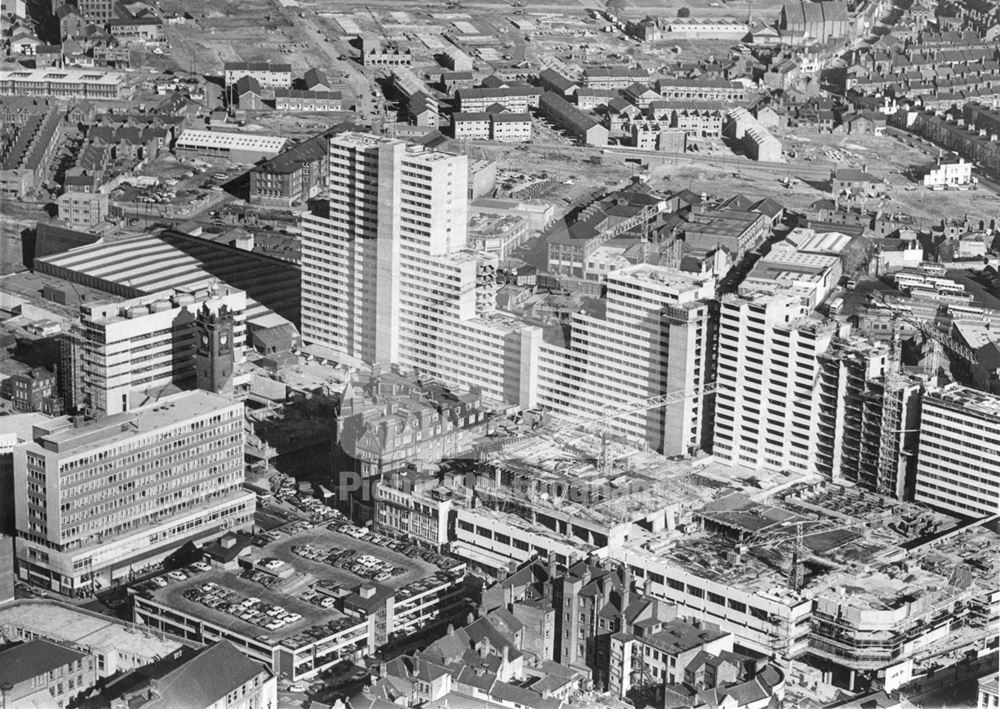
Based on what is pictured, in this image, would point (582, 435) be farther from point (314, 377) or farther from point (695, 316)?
point (314, 377)

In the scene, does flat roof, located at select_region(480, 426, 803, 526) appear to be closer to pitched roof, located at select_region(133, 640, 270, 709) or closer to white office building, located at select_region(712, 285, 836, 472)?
white office building, located at select_region(712, 285, 836, 472)

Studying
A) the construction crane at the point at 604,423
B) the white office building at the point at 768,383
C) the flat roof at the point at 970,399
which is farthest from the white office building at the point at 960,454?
the construction crane at the point at 604,423

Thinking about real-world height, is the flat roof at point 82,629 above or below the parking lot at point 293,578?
below

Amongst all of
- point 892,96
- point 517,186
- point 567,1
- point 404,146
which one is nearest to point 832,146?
point 892,96

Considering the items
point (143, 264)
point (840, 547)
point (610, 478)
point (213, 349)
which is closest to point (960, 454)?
point (840, 547)

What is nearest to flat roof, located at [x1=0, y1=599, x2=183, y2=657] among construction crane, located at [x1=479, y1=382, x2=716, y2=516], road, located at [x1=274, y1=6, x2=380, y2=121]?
construction crane, located at [x1=479, y1=382, x2=716, y2=516]

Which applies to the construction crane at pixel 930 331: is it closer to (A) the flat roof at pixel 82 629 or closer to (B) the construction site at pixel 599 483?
(B) the construction site at pixel 599 483
